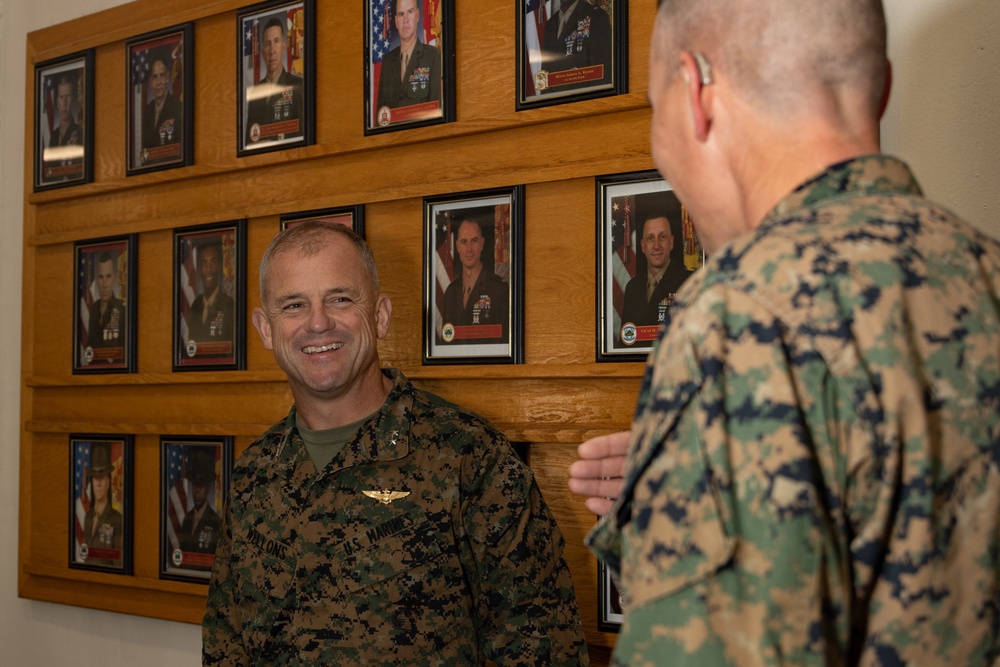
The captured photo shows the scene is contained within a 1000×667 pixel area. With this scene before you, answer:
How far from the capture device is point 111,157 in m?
3.51

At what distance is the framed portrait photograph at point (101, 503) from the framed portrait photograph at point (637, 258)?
1.76 meters

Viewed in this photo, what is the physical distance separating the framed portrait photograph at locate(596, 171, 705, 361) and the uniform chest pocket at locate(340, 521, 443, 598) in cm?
58

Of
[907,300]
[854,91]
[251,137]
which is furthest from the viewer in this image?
[251,137]

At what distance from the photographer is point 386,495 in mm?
2402

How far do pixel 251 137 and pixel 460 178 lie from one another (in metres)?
0.79

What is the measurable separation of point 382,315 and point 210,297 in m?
0.82

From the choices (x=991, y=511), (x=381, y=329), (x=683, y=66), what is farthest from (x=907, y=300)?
(x=381, y=329)

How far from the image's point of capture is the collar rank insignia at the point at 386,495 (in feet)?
7.85

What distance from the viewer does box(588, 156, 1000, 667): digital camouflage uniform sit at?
834 millimetres

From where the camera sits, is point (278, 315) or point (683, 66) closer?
point (683, 66)

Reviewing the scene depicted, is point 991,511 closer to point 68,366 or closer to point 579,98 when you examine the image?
point 579,98

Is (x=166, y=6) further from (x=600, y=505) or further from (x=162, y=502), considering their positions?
(x=600, y=505)

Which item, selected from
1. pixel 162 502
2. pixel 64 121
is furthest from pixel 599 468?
pixel 64 121

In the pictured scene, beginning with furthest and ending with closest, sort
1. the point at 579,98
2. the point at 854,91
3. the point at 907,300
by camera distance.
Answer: the point at 579,98 → the point at 854,91 → the point at 907,300
